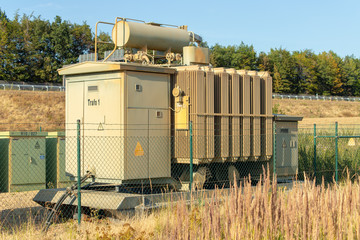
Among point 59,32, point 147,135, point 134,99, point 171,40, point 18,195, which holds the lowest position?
point 18,195

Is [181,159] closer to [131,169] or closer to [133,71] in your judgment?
[131,169]

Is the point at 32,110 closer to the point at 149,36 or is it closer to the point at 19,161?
the point at 19,161

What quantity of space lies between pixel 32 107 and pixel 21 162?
30.7m

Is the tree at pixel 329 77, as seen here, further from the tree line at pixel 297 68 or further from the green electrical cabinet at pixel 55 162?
the green electrical cabinet at pixel 55 162

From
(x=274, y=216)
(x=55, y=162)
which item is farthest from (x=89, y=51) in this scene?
(x=274, y=216)

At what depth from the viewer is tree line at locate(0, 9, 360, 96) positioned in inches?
2562

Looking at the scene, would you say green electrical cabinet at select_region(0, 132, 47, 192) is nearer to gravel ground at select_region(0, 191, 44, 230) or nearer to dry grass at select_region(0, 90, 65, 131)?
gravel ground at select_region(0, 191, 44, 230)

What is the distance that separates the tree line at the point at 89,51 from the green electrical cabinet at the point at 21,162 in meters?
47.7

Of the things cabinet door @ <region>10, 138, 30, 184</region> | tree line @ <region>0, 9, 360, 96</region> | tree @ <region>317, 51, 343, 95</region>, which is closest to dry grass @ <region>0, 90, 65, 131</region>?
tree line @ <region>0, 9, 360, 96</region>

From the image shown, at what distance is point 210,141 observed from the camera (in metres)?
11.2

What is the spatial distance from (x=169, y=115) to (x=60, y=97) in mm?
37388

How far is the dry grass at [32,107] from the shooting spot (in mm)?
41831

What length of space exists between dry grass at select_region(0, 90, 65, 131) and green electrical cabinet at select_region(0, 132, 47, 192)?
1017 inches

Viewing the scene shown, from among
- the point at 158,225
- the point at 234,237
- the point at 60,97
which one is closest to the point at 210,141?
the point at 158,225
